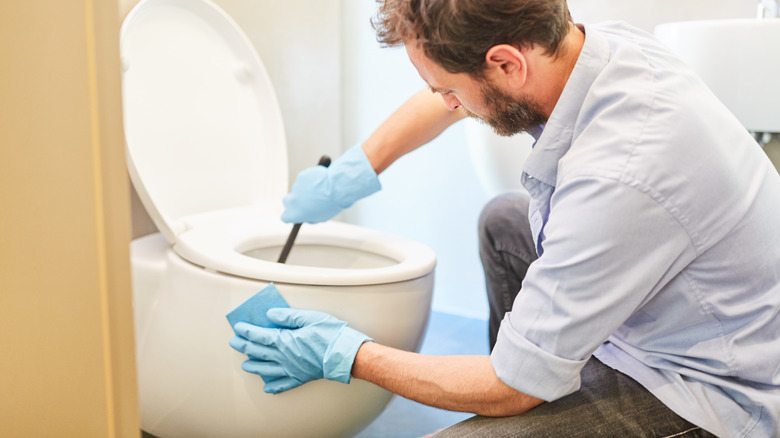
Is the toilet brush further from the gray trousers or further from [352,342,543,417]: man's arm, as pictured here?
the gray trousers

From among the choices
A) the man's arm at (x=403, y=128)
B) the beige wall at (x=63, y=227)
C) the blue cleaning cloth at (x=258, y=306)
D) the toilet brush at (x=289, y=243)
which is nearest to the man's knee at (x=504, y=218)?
the man's arm at (x=403, y=128)

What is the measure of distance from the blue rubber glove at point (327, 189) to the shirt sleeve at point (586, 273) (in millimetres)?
437

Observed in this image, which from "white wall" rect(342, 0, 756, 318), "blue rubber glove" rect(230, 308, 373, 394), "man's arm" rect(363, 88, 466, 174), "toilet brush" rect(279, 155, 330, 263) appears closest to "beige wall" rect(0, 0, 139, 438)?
"blue rubber glove" rect(230, 308, 373, 394)

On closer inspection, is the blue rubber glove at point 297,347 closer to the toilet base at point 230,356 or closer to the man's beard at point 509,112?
the toilet base at point 230,356

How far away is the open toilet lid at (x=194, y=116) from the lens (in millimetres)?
1019

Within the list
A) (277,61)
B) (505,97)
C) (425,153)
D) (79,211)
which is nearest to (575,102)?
(505,97)

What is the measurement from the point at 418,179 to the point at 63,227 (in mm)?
1290

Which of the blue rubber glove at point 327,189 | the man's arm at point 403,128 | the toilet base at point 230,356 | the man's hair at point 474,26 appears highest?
the man's hair at point 474,26

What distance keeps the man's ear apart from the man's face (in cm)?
2

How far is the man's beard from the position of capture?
2.43ft

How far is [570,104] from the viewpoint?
70cm

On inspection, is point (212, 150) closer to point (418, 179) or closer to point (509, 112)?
point (509, 112)

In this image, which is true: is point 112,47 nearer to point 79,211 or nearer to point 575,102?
point 79,211

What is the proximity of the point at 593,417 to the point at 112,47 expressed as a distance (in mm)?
583
